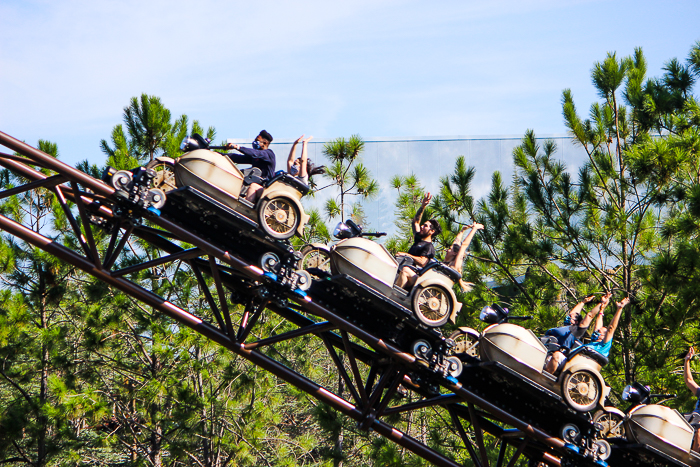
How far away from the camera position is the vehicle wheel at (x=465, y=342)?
22.8 feet

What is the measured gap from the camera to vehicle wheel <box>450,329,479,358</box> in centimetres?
695

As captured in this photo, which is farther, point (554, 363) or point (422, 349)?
point (554, 363)

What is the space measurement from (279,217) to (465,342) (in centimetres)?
238

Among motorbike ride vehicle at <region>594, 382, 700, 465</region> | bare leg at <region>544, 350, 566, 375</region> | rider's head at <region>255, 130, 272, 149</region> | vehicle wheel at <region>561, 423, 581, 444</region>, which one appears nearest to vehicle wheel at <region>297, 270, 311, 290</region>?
rider's head at <region>255, 130, 272, 149</region>

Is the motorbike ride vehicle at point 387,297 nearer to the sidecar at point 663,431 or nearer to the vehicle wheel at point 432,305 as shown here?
the vehicle wheel at point 432,305

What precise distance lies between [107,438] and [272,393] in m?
2.88

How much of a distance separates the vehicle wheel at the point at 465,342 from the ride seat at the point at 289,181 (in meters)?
2.19

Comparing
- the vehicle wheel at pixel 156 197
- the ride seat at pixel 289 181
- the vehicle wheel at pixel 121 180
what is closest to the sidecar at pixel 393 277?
the ride seat at pixel 289 181

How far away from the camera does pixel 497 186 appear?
11422 mm

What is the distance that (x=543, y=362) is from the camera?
6492mm

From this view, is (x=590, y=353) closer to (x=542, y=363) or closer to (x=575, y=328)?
(x=542, y=363)

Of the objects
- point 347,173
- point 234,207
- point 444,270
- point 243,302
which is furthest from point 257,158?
point 347,173

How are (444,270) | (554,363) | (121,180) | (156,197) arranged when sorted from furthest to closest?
(554,363), (444,270), (156,197), (121,180)

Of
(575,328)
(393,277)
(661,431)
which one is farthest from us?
(575,328)
